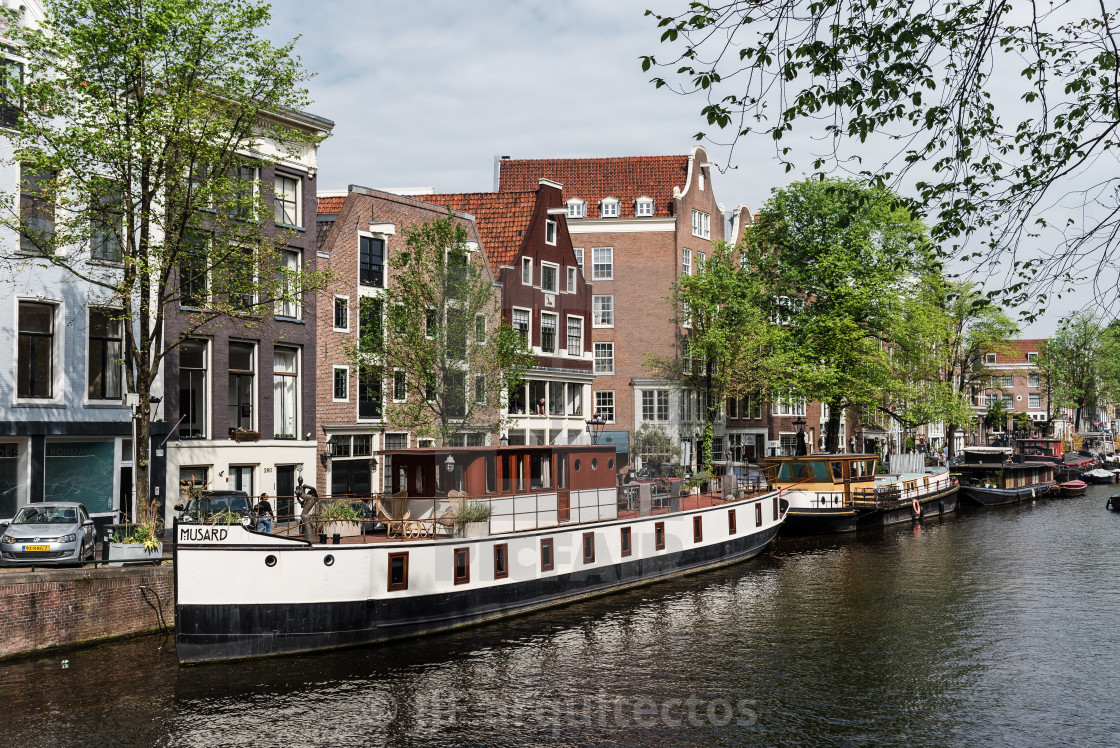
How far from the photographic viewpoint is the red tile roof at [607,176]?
219 feet

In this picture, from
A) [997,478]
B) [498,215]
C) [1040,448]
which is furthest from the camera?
[1040,448]

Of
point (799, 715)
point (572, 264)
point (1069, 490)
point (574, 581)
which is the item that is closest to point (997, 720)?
point (799, 715)

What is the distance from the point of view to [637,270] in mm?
65438

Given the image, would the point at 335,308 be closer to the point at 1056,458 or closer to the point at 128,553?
the point at 128,553

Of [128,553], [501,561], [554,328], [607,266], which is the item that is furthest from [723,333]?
[128,553]

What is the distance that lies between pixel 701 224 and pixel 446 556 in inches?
1867

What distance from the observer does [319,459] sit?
3988cm

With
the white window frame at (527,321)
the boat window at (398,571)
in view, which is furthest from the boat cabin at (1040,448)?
the boat window at (398,571)

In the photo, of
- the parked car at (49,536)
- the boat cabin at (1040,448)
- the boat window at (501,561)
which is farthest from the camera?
the boat cabin at (1040,448)

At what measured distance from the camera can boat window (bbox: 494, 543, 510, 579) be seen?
26578 mm

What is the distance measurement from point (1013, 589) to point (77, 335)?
3057 centimetres

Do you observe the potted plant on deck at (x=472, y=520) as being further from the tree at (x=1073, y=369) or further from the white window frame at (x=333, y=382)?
the tree at (x=1073, y=369)

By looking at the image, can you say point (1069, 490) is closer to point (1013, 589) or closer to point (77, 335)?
point (1013, 589)

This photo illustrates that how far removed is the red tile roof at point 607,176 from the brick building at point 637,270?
7 cm
